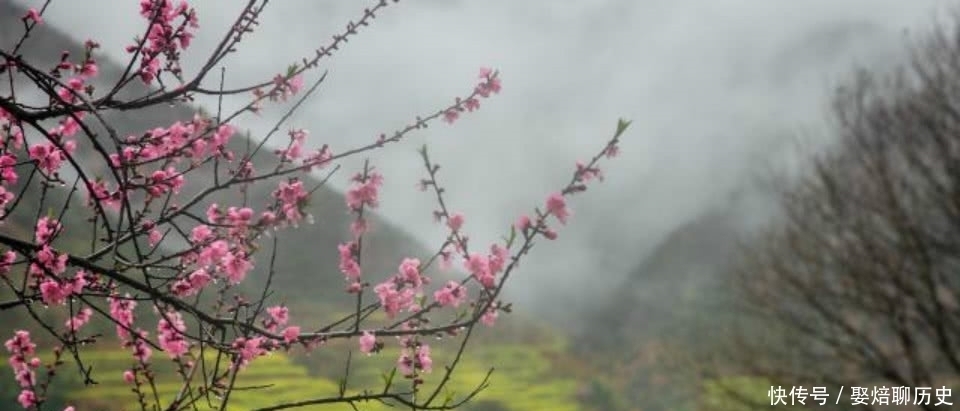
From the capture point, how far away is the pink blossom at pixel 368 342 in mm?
2500

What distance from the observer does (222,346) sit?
2.26m

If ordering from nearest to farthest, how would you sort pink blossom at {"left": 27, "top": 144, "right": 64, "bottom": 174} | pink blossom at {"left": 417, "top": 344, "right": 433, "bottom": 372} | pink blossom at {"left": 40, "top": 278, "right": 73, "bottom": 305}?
pink blossom at {"left": 40, "top": 278, "right": 73, "bottom": 305} → pink blossom at {"left": 27, "top": 144, "right": 64, "bottom": 174} → pink blossom at {"left": 417, "top": 344, "right": 433, "bottom": 372}

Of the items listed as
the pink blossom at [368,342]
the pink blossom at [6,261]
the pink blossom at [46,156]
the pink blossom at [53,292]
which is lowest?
the pink blossom at [368,342]

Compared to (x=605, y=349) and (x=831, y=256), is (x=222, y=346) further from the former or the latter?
(x=605, y=349)

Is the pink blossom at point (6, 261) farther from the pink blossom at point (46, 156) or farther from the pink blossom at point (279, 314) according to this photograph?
the pink blossom at point (279, 314)

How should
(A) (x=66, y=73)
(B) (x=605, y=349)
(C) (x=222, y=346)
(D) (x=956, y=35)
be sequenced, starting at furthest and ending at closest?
(B) (x=605, y=349), (D) (x=956, y=35), (A) (x=66, y=73), (C) (x=222, y=346)

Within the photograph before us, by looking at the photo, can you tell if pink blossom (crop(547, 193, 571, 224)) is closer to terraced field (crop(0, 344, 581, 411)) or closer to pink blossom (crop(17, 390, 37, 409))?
terraced field (crop(0, 344, 581, 411))

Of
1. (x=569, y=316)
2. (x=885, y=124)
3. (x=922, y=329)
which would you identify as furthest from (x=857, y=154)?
(x=569, y=316)

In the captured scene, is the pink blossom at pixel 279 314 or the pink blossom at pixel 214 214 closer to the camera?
the pink blossom at pixel 214 214

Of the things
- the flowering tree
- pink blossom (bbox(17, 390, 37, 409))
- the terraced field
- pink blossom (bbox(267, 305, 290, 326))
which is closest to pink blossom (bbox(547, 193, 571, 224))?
the flowering tree

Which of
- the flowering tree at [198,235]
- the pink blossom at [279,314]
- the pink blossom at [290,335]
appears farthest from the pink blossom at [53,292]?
A: the pink blossom at [279,314]

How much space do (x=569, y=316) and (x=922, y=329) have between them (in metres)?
19.2

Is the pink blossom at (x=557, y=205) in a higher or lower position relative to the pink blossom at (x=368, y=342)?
higher

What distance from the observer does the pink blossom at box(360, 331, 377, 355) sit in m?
2.50
